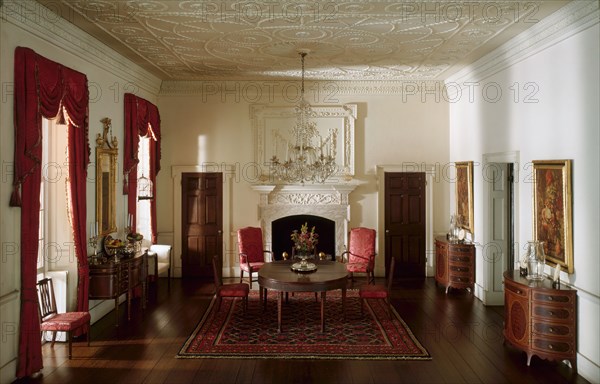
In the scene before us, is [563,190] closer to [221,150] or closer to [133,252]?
[133,252]

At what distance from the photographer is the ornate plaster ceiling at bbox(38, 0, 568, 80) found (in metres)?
5.54

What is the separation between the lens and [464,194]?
29.7 feet

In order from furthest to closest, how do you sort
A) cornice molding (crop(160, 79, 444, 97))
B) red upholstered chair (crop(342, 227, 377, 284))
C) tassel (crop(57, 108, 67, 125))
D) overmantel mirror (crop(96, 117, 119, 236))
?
cornice molding (crop(160, 79, 444, 97)), red upholstered chair (crop(342, 227, 377, 284)), overmantel mirror (crop(96, 117, 119, 236)), tassel (crop(57, 108, 67, 125))

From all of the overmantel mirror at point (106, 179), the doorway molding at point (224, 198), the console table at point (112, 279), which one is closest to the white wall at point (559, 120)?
the doorway molding at point (224, 198)

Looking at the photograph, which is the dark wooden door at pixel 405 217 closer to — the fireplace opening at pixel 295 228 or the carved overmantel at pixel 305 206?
the carved overmantel at pixel 305 206

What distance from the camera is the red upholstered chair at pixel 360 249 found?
28.8 ft

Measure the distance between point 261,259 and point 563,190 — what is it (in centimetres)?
532

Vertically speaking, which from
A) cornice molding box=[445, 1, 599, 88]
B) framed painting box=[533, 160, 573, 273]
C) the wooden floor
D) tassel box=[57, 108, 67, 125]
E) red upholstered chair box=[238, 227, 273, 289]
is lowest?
the wooden floor

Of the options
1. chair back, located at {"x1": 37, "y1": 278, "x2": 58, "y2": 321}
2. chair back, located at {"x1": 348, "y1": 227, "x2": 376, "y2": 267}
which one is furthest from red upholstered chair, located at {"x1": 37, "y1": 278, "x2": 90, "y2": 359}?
chair back, located at {"x1": 348, "y1": 227, "x2": 376, "y2": 267}

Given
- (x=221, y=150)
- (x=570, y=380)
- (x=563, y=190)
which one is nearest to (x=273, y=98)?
(x=221, y=150)

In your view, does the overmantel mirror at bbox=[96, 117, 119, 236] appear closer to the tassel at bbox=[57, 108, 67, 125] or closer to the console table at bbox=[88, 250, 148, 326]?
the console table at bbox=[88, 250, 148, 326]

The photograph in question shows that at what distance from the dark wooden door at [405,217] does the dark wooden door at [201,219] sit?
347cm

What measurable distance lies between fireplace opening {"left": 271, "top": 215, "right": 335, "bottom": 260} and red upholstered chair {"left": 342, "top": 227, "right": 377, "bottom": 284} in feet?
2.90

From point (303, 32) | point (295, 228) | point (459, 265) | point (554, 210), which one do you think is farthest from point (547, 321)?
point (295, 228)
